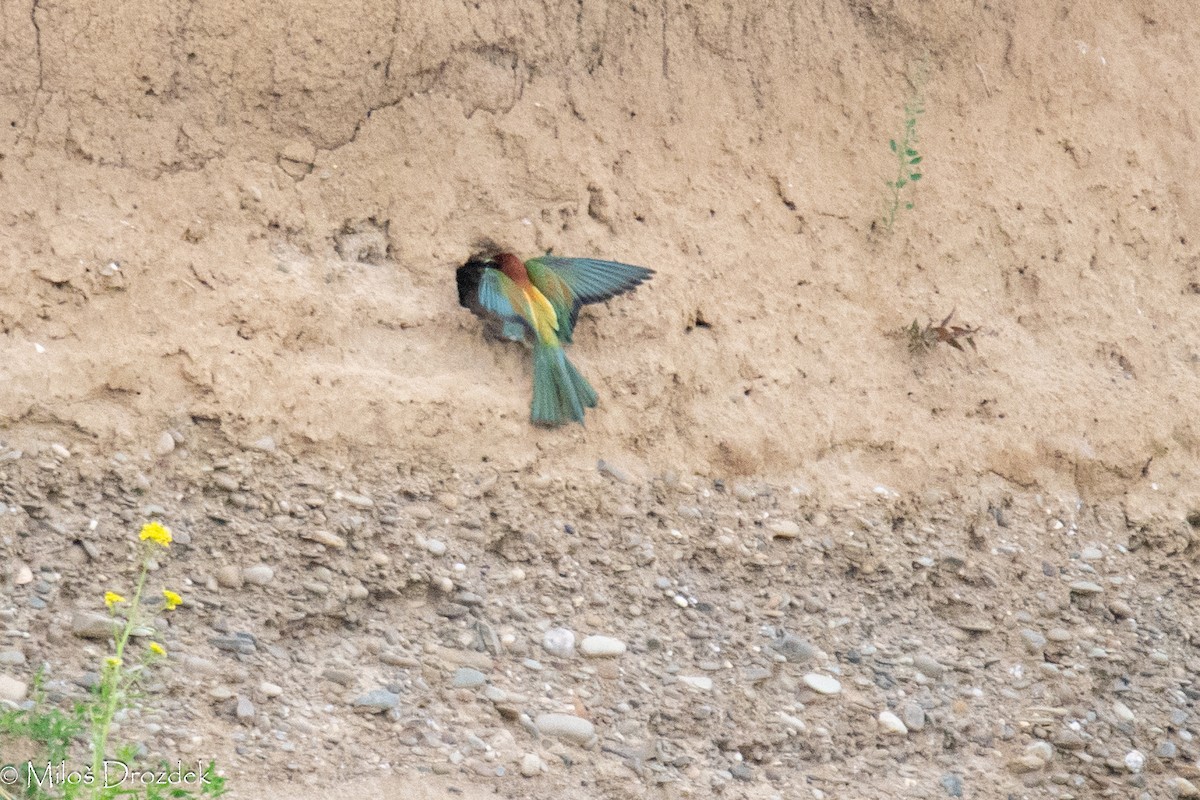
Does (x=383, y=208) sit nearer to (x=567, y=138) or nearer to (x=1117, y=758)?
(x=567, y=138)

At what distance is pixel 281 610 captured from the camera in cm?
283

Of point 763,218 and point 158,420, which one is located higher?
point 763,218

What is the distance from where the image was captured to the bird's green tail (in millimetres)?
3268

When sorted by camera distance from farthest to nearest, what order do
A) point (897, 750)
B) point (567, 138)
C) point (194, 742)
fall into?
point (567, 138)
point (897, 750)
point (194, 742)

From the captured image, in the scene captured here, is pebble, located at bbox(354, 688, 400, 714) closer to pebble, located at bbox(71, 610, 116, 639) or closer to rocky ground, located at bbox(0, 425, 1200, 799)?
rocky ground, located at bbox(0, 425, 1200, 799)

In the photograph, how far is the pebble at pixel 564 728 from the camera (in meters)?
2.85

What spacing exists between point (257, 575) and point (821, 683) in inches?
48.8

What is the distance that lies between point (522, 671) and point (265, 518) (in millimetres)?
606

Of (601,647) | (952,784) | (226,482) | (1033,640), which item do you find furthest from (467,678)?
(1033,640)

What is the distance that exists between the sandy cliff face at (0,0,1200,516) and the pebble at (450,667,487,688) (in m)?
0.49

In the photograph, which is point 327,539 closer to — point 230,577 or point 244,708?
point 230,577

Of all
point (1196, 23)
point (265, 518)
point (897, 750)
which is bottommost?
point (897, 750)

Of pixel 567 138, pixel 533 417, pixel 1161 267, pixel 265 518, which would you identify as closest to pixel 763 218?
pixel 567 138

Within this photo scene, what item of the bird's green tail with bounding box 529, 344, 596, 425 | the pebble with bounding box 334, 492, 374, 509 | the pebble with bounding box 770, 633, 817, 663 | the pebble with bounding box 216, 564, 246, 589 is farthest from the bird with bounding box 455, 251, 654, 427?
the pebble with bounding box 216, 564, 246, 589
